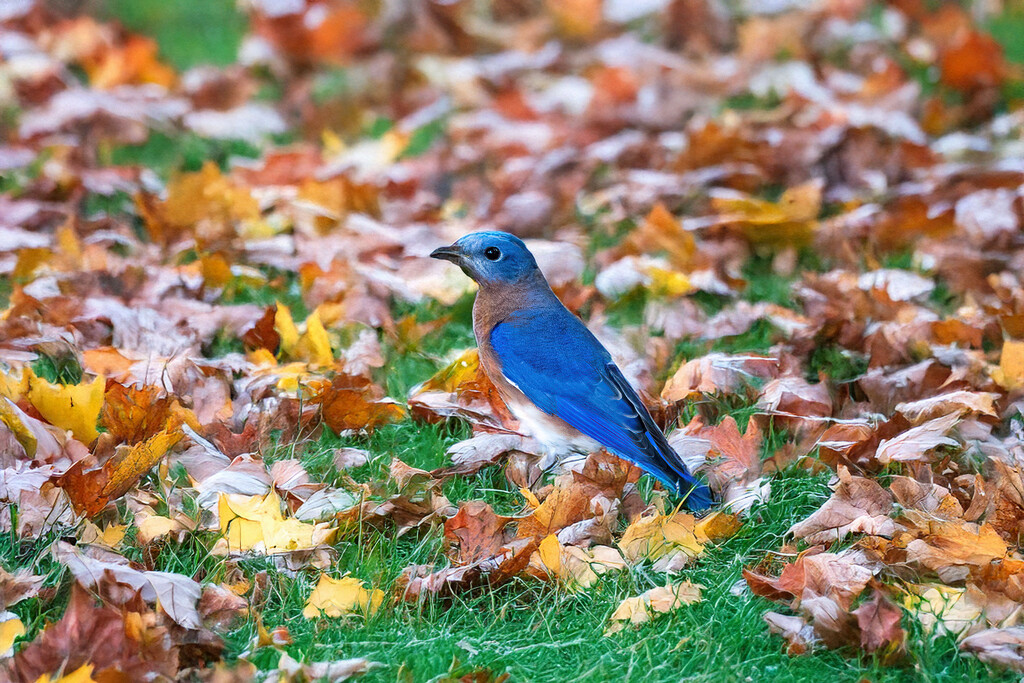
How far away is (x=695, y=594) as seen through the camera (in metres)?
2.69

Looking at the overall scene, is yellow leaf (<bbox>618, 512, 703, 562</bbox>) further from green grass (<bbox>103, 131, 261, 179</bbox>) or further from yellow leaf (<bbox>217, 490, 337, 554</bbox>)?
green grass (<bbox>103, 131, 261, 179</bbox>)

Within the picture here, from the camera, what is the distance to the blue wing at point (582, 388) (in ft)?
9.89

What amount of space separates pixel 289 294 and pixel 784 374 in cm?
194

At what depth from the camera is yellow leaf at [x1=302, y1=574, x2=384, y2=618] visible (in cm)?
262

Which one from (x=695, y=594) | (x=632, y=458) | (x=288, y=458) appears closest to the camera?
(x=695, y=594)

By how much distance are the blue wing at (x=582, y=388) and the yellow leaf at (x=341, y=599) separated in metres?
0.81

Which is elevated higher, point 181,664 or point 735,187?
point 181,664

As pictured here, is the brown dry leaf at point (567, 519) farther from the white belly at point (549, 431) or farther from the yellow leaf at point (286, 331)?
the yellow leaf at point (286, 331)

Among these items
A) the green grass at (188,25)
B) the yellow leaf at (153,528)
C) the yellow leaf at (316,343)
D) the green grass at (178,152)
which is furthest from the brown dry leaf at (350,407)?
the green grass at (188,25)

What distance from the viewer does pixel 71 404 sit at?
3109 mm

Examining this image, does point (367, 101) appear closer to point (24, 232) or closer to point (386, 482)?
point (24, 232)

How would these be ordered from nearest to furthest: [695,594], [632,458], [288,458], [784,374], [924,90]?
[695,594]
[632,458]
[288,458]
[784,374]
[924,90]

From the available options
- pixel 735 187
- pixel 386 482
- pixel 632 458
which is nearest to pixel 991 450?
pixel 632 458

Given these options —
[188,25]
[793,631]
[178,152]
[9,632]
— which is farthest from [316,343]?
[188,25]
